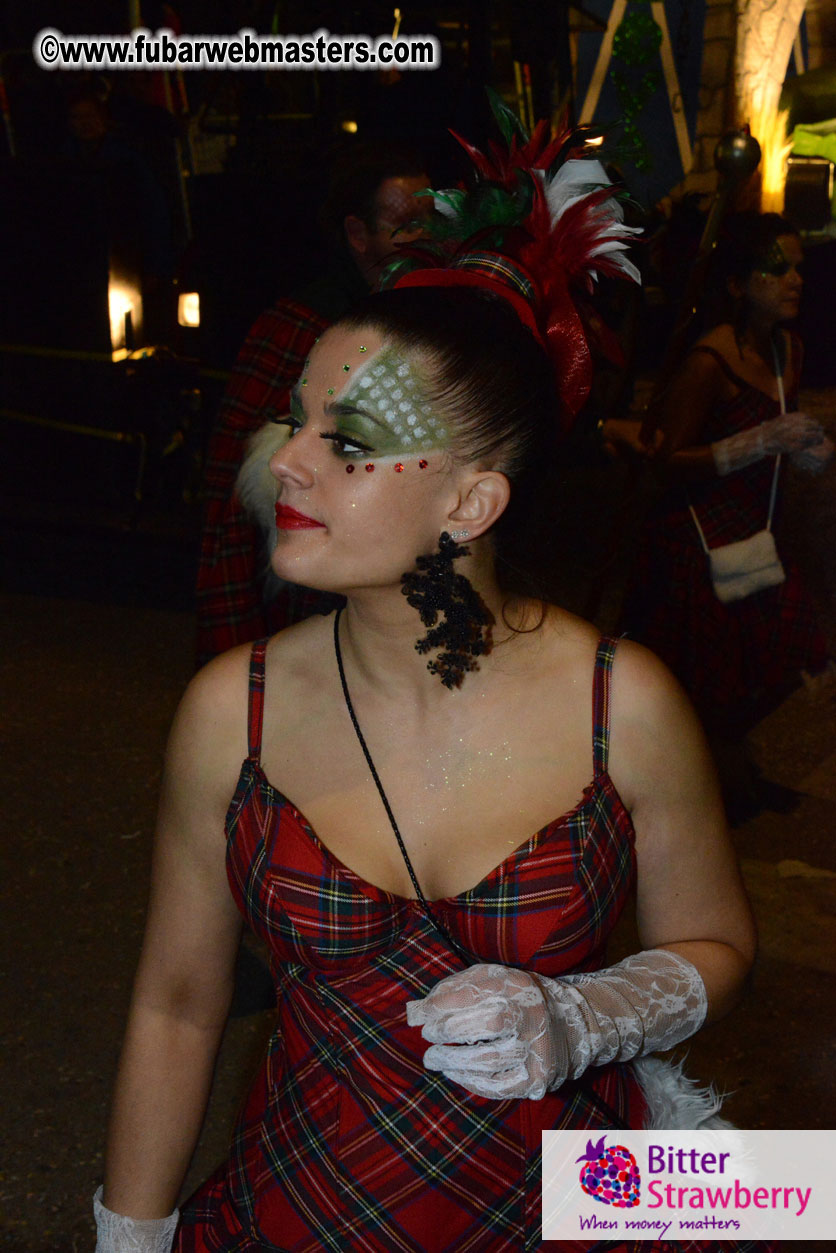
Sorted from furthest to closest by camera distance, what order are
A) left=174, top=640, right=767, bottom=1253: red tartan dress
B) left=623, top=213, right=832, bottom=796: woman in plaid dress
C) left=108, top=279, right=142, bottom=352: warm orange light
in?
left=108, top=279, right=142, bottom=352: warm orange light
left=623, top=213, right=832, bottom=796: woman in plaid dress
left=174, top=640, right=767, bottom=1253: red tartan dress

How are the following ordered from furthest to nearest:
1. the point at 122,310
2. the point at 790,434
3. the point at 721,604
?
1. the point at 122,310
2. the point at 721,604
3. the point at 790,434

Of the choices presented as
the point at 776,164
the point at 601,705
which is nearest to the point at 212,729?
the point at 601,705

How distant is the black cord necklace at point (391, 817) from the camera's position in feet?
5.16

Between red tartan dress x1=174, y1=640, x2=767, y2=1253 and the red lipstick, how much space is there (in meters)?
0.37

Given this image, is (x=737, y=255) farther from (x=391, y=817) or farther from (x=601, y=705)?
(x=391, y=817)

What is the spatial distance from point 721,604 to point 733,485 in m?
0.41

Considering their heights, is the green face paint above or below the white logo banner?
above

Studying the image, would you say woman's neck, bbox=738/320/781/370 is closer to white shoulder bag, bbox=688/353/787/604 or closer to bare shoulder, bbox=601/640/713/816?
white shoulder bag, bbox=688/353/787/604

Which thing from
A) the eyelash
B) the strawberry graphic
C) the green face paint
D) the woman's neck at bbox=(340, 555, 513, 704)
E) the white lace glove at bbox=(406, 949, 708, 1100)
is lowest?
the strawberry graphic

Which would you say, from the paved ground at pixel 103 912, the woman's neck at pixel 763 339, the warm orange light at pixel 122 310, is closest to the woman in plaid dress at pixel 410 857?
the paved ground at pixel 103 912

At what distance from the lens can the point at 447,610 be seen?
173 cm

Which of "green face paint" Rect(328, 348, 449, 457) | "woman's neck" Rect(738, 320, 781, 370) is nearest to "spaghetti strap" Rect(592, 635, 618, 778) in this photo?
"green face paint" Rect(328, 348, 449, 457)

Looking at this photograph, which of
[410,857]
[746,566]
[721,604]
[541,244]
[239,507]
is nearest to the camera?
[410,857]

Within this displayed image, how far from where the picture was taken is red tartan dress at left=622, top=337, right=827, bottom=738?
13.4 ft
